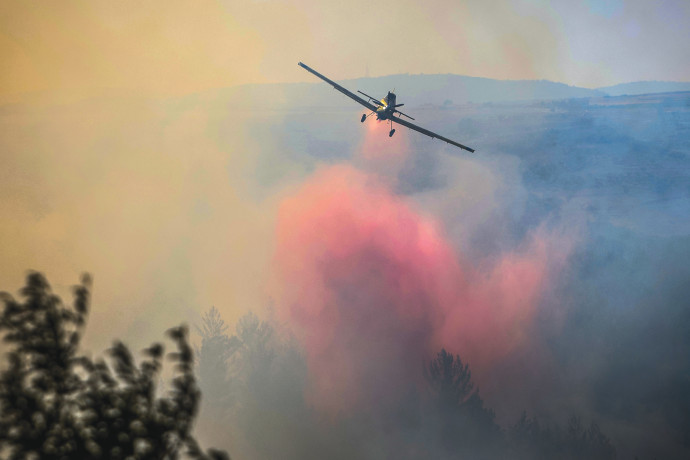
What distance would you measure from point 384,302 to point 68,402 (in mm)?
155359

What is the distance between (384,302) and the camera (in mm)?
169875

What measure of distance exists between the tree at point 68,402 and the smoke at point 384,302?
136 m

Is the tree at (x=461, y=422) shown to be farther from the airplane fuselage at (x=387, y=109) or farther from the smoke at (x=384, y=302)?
the airplane fuselage at (x=387, y=109)

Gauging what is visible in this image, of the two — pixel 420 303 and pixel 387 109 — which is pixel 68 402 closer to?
pixel 387 109

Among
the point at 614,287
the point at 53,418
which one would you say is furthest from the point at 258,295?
the point at 53,418

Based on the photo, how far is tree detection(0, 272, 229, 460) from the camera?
1596 centimetres

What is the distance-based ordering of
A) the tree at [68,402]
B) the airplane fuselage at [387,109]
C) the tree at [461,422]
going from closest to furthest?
the tree at [68,402] < the airplane fuselage at [387,109] < the tree at [461,422]

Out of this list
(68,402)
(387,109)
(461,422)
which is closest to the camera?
(68,402)

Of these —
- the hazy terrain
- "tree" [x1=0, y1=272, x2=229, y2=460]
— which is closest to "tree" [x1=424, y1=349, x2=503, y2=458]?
the hazy terrain

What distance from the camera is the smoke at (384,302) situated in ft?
511

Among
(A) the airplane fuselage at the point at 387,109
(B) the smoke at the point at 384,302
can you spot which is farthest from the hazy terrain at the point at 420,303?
(A) the airplane fuselage at the point at 387,109

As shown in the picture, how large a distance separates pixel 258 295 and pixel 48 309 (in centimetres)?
16125

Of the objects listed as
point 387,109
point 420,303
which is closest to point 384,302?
point 420,303

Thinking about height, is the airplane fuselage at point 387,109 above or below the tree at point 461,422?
above
